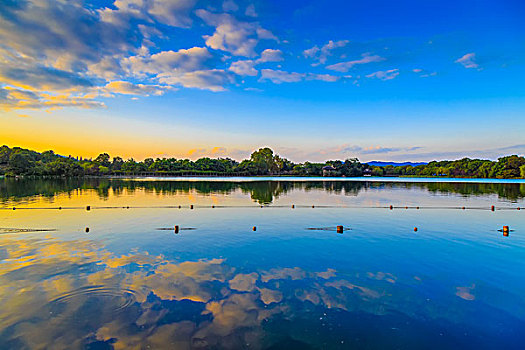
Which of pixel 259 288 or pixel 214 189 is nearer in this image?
pixel 259 288

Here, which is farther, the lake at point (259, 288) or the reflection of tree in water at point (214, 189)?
the reflection of tree in water at point (214, 189)

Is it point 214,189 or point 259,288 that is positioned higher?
point 214,189

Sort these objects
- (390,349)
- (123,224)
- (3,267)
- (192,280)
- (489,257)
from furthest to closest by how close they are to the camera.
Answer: (123,224) → (489,257) → (3,267) → (192,280) → (390,349)

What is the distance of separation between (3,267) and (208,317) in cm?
1108

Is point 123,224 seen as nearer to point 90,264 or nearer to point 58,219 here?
point 58,219

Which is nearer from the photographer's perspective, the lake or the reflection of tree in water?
the lake

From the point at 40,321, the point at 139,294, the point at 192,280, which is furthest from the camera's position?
the point at 192,280

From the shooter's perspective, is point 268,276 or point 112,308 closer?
point 112,308

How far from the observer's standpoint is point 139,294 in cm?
1004

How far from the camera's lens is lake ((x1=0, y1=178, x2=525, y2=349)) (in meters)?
7.79

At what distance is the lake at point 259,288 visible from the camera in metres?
7.79

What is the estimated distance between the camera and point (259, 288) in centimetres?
1077

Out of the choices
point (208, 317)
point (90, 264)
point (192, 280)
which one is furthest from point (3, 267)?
point (208, 317)

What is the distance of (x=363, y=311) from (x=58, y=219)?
26294mm
